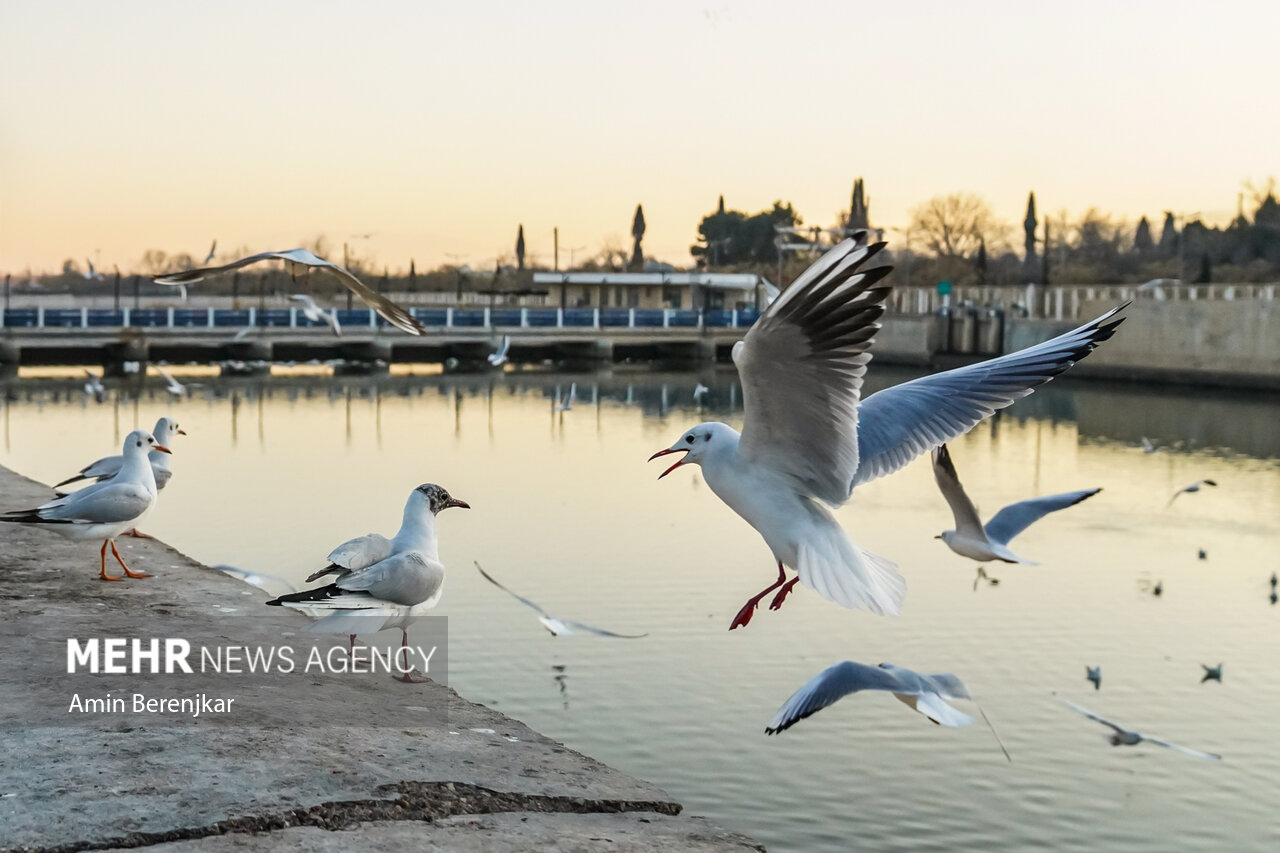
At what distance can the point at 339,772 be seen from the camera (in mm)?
4445

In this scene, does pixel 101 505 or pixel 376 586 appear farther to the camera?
pixel 101 505

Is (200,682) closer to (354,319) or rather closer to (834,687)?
(834,687)

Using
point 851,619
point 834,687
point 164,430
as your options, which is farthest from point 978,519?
point 164,430

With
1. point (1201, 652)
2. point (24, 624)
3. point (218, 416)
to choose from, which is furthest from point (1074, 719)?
point (218, 416)

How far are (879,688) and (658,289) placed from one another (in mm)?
65321

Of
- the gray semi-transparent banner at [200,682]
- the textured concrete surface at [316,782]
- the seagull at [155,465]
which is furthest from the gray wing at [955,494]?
the seagull at [155,465]

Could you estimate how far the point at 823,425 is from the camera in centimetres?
421

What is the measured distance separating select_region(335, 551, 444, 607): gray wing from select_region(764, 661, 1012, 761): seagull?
1.74m

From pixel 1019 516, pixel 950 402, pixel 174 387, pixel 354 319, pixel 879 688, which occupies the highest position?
pixel 354 319

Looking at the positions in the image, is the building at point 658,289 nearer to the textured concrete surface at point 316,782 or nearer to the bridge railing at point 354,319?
the bridge railing at point 354,319

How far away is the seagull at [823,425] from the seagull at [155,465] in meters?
5.15

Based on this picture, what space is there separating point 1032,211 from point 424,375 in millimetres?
44696

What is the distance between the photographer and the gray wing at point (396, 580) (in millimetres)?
5543

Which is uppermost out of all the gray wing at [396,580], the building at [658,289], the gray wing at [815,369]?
the building at [658,289]
